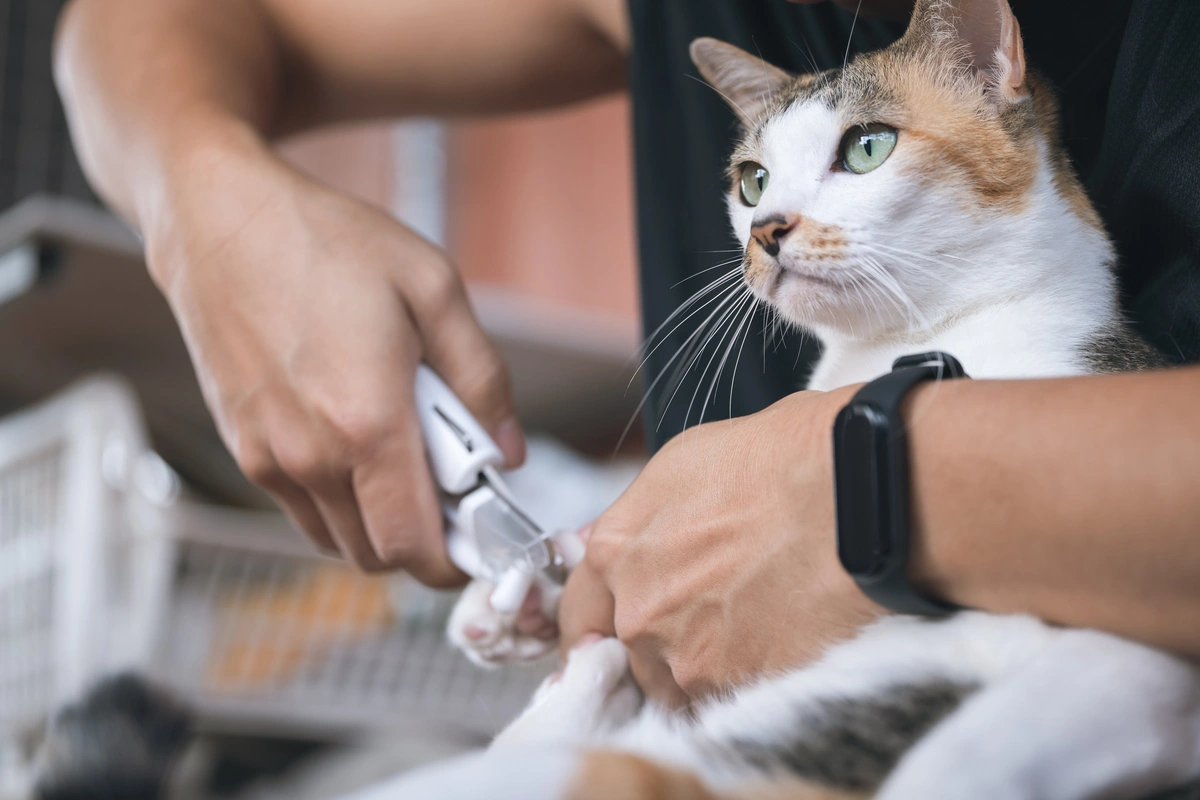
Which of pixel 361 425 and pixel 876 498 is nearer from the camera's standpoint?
pixel 876 498

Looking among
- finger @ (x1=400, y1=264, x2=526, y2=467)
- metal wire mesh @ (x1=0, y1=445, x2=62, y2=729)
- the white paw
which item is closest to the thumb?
finger @ (x1=400, y1=264, x2=526, y2=467)

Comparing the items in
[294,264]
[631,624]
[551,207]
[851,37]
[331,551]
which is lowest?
[551,207]

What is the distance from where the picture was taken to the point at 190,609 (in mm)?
1131

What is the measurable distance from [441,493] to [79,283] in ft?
2.84

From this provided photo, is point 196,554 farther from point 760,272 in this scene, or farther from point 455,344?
point 760,272

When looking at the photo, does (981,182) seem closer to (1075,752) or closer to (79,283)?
(1075,752)

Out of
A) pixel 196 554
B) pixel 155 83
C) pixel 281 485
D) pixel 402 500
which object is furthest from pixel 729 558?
pixel 196 554

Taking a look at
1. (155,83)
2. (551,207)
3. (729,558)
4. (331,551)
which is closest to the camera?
(729,558)

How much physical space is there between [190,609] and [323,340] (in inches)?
23.6

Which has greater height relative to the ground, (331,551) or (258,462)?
(258,462)

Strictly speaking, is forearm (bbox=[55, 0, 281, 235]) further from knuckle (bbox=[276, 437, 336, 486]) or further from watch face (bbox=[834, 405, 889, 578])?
watch face (bbox=[834, 405, 889, 578])

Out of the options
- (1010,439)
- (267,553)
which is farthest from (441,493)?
(267,553)

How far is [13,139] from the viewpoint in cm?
238

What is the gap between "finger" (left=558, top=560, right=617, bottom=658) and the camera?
617 mm
